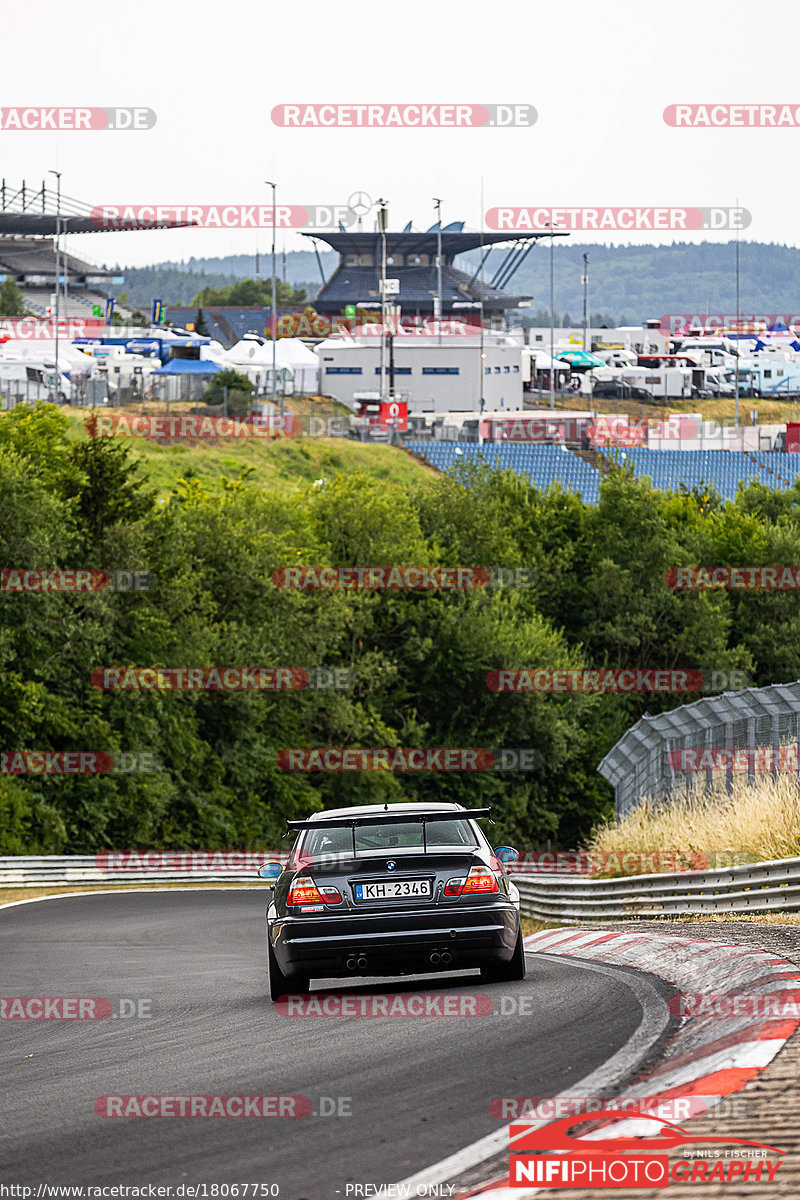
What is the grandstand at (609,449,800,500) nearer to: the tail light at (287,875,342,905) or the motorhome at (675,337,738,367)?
the motorhome at (675,337,738,367)

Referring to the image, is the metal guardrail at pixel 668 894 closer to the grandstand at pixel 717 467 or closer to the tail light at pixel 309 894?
the tail light at pixel 309 894

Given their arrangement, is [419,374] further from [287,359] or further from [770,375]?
[770,375]

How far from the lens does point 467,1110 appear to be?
610 cm

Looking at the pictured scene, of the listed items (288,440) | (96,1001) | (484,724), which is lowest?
(484,724)

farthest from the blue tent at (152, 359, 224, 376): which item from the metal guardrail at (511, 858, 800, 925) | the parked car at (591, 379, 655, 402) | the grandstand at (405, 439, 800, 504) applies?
the metal guardrail at (511, 858, 800, 925)

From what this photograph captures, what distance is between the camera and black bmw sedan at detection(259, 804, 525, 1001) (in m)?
9.41

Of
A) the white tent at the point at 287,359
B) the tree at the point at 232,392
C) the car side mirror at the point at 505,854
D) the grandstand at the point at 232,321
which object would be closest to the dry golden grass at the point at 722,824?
the car side mirror at the point at 505,854

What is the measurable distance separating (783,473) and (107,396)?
35.8 meters

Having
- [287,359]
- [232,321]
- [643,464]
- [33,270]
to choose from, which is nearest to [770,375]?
[287,359]

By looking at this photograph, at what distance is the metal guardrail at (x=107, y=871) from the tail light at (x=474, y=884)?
2009cm

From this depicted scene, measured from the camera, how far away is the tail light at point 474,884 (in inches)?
376

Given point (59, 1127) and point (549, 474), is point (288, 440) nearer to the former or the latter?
point (549, 474)

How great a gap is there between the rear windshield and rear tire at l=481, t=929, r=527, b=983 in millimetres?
722

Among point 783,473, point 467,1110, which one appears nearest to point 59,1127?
point 467,1110
